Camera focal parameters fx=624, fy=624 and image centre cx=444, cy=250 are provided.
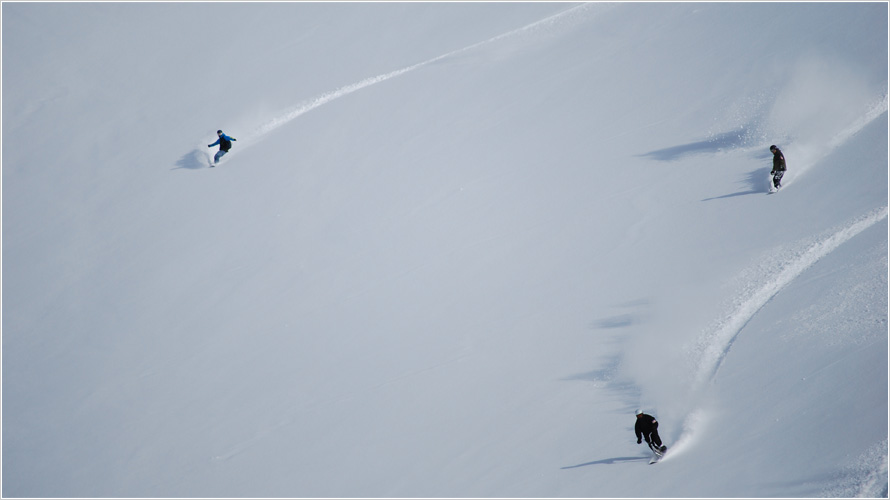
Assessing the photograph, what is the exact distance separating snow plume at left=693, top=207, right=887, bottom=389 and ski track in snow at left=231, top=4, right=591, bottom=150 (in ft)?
34.1

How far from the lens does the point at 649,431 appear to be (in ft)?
31.9

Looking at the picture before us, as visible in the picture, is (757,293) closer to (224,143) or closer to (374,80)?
(374,80)

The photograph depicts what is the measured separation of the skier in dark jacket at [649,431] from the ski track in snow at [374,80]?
12.7 m

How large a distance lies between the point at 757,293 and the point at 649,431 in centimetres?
416

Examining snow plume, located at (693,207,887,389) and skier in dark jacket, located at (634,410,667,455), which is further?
snow plume, located at (693,207,887,389)

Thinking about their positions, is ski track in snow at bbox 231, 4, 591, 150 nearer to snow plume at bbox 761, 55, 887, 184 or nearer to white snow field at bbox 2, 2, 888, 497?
white snow field at bbox 2, 2, 888, 497

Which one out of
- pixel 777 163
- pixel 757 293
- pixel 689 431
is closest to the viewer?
pixel 689 431

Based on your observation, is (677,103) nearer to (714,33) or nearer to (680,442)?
(714,33)

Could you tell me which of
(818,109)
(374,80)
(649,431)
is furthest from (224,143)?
(818,109)

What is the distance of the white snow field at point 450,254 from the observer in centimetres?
1086

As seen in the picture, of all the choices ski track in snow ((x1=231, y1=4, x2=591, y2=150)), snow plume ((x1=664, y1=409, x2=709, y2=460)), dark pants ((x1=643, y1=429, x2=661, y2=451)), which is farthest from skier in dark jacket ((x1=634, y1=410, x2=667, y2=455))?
ski track in snow ((x1=231, y1=4, x2=591, y2=150))

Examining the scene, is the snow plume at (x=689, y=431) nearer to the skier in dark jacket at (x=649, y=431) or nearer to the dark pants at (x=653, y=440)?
the skier in dark jacket at (x=649, y=431)

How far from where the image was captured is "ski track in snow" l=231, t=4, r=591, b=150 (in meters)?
17.8

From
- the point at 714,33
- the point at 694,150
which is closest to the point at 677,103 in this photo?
the point at 694,150
